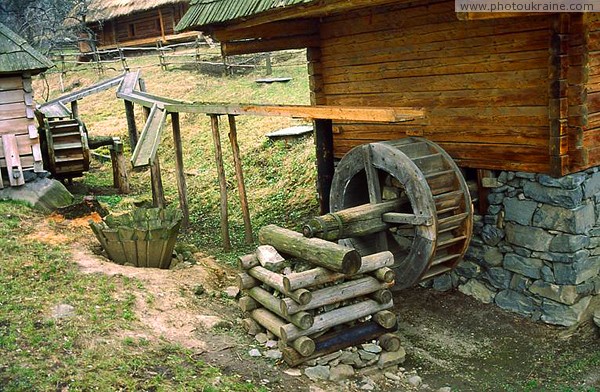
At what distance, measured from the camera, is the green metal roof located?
759 cm

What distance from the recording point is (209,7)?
9055 mm

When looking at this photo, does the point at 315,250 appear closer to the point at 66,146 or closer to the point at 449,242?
the point at 449,242

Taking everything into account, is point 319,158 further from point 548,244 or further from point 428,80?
point 548,244

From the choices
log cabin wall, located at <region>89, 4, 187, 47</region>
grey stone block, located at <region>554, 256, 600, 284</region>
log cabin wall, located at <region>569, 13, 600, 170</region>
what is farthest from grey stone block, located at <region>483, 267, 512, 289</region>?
log cabin wall, located at <region>89, 4, 187, 47</region>

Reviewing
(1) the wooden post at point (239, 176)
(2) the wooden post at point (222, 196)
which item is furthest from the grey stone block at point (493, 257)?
(2) the wooden post at point (222, 196)

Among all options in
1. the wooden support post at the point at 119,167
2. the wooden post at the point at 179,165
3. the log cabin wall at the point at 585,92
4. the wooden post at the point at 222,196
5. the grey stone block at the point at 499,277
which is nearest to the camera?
the log cabin wall at the point at 585,92

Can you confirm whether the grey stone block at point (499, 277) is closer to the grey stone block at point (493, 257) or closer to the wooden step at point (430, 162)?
the grey stone block at point (493, 257)

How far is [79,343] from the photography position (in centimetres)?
538

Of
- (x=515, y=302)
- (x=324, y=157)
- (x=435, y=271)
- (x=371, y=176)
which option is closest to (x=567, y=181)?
(x=515, y=302)

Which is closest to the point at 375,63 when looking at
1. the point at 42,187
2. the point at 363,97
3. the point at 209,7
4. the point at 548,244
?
the point at 363,97

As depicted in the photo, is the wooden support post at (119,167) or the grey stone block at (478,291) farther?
the wooden support post at (119,167)

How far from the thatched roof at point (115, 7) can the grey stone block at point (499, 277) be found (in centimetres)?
2298

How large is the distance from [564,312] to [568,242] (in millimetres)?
832

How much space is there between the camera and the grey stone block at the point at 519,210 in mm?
6953
